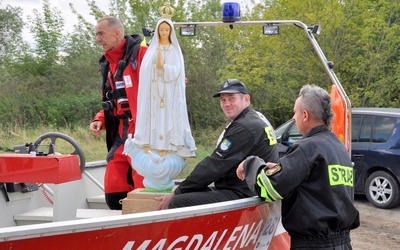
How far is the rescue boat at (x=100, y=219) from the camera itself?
8.58 feet

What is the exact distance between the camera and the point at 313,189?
10.5 ft

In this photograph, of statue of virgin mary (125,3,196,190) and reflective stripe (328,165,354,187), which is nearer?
reflective stripe (328,165,354,187)

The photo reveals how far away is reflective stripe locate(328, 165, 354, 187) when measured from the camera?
10.5ft

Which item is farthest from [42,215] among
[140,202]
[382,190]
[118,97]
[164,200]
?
[382,190]

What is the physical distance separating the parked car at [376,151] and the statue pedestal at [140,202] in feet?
19.4

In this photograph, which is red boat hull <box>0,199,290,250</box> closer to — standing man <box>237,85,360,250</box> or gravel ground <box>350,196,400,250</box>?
standing man <box>237,85,360,250</box>

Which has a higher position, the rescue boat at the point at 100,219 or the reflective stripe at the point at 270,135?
the reflective stripe at the point at 270,135

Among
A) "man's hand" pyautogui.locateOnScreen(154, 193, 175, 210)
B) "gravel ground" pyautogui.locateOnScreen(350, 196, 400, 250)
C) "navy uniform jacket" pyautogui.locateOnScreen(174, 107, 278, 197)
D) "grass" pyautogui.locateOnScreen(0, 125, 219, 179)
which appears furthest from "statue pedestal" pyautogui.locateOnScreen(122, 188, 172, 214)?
"grass" pyautogui.locateOnScreen(0, 125, 219, 179)

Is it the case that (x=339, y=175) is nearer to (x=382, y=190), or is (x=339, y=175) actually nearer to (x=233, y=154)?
(x=233, y=154)

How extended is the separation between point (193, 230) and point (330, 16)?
464 inches

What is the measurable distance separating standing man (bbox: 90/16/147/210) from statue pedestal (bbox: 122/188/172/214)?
0.40 meters

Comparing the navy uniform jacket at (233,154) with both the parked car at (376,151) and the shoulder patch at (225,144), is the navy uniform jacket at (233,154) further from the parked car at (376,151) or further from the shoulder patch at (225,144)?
the parked car at (376,151)

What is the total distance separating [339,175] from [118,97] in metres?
1.98

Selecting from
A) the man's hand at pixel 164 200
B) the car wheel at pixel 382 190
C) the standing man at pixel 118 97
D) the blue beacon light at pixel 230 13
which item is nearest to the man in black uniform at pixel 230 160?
the man's hand at pixel 164 200
